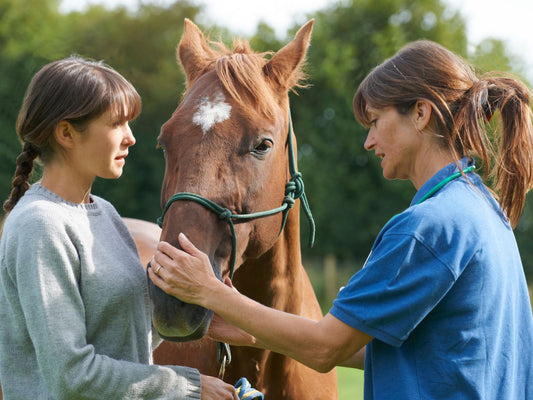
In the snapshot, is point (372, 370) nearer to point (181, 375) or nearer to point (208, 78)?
point (181, 375)

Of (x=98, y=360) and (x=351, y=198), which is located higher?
(x=98, y=360)

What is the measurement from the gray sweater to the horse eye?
0.73 metres

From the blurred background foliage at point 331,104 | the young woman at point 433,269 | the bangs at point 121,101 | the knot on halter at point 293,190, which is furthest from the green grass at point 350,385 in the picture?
the bangs at point 121,101

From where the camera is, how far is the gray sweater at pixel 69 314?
158 centimetres

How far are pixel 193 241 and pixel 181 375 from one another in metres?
0.45

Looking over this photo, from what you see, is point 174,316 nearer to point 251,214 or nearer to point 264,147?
point 251,214

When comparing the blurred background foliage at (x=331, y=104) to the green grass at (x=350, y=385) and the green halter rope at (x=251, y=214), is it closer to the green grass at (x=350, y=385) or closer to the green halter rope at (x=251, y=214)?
the green grass at (x=350, y=385)

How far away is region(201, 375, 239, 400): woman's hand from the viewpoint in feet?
5.89

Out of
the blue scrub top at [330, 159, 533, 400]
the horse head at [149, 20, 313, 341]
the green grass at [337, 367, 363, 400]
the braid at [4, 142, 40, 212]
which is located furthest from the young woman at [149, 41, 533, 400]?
the green grass at [337, 367, 363, 400]

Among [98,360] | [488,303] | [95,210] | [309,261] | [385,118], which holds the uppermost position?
[385,118]

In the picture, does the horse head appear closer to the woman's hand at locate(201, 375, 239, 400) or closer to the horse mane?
the horse mane

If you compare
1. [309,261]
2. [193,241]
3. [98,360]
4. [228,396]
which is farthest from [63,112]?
[309,261]

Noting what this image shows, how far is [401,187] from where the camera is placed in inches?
537

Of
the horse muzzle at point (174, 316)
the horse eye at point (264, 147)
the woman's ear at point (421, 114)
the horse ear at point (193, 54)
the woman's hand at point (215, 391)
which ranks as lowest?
the woman's hand at point (215, 391)
